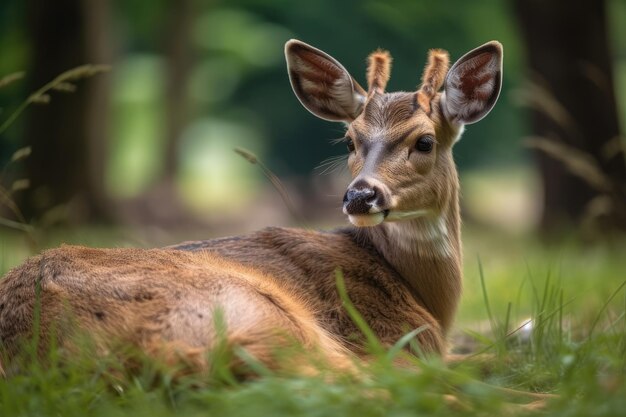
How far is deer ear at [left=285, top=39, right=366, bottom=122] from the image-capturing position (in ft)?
18.7

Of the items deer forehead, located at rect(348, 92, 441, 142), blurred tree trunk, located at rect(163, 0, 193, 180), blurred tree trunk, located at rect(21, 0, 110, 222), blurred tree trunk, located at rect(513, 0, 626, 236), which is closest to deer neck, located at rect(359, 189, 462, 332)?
deer forehead, located at rect(348, 92, 441, 142)

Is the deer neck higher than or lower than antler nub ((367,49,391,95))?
lower

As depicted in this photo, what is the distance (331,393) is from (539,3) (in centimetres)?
872

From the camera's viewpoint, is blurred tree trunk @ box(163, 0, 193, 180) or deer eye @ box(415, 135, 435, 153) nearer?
deer eye @ box(415, 135, 435, 153)

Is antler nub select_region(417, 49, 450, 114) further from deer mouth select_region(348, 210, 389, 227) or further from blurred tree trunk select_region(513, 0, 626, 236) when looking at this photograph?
blurred tree trunk select_region(513, 0, 626, 236)

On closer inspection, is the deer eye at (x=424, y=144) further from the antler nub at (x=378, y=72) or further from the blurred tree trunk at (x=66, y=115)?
the blurred tree trunk at (x=66, y=115)

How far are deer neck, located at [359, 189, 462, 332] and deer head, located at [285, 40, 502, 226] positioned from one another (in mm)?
114

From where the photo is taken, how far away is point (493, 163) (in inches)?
1316

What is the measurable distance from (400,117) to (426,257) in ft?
2.47

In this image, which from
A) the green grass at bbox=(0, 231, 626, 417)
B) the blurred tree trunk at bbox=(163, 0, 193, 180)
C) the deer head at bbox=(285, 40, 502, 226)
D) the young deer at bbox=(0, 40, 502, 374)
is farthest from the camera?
the blurred tree trunk at bbox=(163, 0, 193, 180)

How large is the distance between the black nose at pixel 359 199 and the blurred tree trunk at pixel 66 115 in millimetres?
8030

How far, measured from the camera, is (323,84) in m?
5.78

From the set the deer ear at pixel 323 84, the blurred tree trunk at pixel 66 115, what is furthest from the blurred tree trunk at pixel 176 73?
the deer ear at pixel 323 84

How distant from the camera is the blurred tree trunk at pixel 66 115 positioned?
41.1ft
